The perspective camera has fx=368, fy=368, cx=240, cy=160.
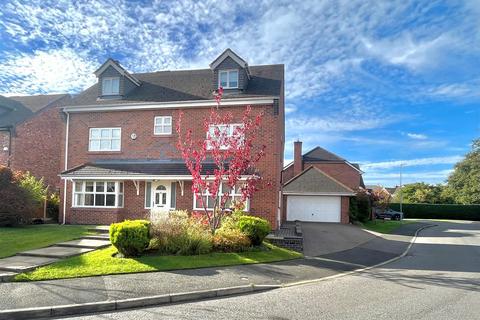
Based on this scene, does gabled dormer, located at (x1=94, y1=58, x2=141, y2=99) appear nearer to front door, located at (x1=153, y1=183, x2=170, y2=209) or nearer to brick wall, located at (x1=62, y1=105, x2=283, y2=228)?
brick wall, located at (x1=62, y1=105, x2=283, y2=228)

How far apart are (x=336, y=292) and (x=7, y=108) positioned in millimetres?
29842

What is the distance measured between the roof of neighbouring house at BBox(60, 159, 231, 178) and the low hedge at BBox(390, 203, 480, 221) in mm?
45025

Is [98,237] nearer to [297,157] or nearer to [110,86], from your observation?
[110,86]

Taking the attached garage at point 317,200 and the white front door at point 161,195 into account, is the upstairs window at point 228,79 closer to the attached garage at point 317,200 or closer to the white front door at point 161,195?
the white front door at point 161,195

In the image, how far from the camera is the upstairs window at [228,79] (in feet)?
64.3

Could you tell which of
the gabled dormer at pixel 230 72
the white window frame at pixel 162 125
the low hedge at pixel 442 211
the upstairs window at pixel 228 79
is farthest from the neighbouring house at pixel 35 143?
the low hedge at pixel 442 211

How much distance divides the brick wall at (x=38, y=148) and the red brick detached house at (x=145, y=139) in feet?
16.6

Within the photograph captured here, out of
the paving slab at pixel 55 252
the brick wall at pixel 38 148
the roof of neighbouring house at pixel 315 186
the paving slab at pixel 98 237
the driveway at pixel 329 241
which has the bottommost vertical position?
the driveway at pixel 329 241

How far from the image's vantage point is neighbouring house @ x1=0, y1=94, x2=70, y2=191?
2497 cm

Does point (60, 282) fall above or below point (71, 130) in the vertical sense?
below

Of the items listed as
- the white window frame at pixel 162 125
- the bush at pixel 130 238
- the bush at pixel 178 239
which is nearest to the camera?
the bush at pixel 130 238

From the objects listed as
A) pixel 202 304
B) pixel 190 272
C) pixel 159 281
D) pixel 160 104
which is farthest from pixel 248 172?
pixel 202 304

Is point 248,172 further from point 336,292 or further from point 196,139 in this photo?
point 336,292

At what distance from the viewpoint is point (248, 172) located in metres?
17.6
